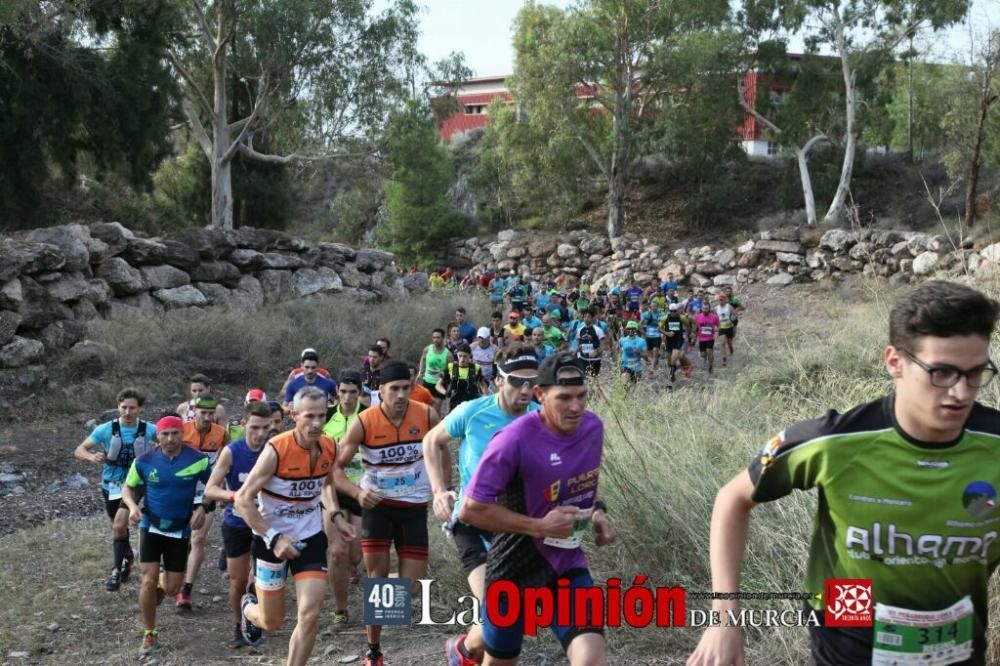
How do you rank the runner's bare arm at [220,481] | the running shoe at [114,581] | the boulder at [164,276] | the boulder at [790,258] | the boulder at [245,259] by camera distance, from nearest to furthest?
1. the runner's bare arm at [220,481]
2. the running shoe at [114,581]
3. the boulder at [164,276]
4. the boulder at [245,259]
5. the boulder at [790,258]

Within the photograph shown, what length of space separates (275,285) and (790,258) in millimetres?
17952

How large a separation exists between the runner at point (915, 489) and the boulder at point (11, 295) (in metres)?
16.2

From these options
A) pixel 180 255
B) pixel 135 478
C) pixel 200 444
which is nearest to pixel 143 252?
pixel 180 255

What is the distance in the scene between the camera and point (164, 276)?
20.8 metres

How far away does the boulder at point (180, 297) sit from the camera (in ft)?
67.2

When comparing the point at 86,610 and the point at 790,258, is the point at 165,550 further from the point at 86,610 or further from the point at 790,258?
the point at 790,258

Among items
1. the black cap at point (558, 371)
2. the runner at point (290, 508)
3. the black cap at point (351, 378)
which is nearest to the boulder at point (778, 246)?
the black cap at point (351, 378)

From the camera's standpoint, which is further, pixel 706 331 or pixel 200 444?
pixel 706 331

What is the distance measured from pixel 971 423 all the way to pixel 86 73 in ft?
76.0

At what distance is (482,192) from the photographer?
4756cm

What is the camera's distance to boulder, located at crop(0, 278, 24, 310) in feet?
53.3

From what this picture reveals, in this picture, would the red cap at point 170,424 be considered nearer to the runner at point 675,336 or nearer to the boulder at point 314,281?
the runner at point 675,336

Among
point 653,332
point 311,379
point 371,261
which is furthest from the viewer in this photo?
point 371,261

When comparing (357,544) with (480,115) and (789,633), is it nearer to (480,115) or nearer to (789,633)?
(789,633)
